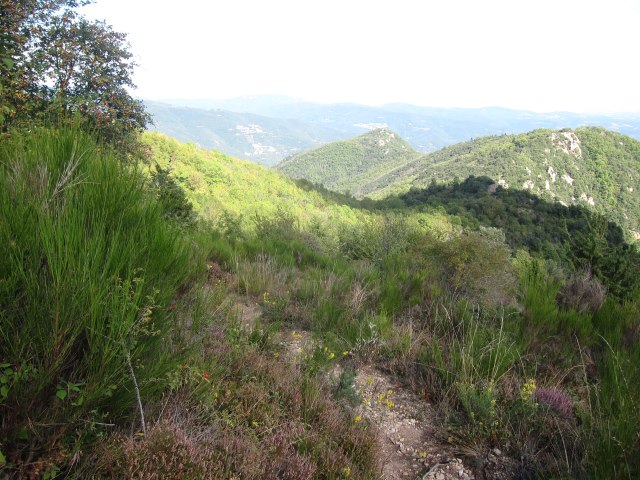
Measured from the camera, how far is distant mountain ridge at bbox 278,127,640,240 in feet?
278

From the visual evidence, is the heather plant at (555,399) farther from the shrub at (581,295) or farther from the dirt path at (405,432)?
the shrub at (581,295)

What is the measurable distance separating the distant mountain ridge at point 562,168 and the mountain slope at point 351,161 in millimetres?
34851

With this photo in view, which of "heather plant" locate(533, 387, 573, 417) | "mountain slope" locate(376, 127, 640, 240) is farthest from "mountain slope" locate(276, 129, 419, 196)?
"heather plant" locate(533, 387, 573, 417)

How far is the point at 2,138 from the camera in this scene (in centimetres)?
243

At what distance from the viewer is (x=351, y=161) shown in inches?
6235

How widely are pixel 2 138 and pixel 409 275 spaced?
385 cm

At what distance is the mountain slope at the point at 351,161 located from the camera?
14112 centimetres

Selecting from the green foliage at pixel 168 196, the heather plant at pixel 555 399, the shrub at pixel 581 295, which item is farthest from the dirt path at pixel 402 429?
the shrub at pixel 581 295

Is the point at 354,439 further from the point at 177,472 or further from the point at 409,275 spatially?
the point at 409,275

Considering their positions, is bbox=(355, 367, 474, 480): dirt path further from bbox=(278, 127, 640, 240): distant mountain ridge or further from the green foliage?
bbox=(278, 127, 640, 240): distant mountain ridge

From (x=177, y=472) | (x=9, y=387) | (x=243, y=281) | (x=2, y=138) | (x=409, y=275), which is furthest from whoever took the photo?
(x=409, y=275)

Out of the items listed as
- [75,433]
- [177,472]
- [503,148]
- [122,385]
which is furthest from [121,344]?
[503,148]

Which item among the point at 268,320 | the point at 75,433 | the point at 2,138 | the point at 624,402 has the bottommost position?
the point at 268,320

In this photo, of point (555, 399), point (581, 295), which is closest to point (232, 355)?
point (555, 399)
